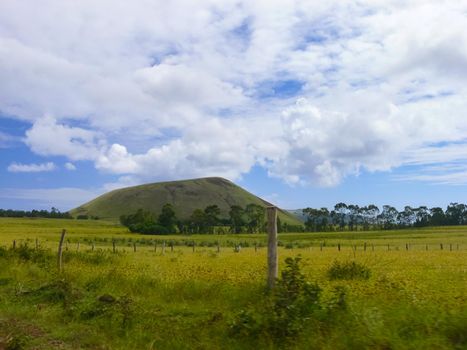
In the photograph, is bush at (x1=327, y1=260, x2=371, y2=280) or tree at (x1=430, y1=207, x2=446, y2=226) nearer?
bush at (x1=327, y1=260, x2=371, y2=280)

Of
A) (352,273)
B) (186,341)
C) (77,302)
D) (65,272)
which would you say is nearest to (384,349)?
(186,341)

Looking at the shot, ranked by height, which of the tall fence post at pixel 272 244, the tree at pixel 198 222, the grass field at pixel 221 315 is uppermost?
the tree at pixel 198 222

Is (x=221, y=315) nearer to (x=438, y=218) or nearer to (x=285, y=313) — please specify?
(x=285, y=313)

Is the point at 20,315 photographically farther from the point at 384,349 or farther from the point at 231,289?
the point at 384,349

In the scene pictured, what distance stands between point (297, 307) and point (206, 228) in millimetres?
160485

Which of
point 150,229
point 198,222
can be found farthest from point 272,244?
point 198,222

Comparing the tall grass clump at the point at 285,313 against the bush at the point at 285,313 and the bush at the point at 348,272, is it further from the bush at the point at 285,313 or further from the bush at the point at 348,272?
the bush at the point at 348,272

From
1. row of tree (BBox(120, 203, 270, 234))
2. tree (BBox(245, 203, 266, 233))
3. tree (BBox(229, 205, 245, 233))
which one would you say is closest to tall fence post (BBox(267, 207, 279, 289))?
row of tree (BBox(120, 203, 270, 234))

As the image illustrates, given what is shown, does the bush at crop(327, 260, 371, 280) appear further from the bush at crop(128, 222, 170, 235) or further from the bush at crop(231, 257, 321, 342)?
the bush at crop(128, 222, 170, 235)

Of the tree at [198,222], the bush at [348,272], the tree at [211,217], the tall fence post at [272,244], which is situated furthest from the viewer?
the tree at [211,217]

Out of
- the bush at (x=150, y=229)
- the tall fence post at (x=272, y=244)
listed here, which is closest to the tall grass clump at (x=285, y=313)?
the tall fence post at (x=272, y=244)

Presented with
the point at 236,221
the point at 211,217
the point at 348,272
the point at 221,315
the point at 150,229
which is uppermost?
the point at 211,217

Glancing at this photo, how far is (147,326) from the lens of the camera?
411 inches

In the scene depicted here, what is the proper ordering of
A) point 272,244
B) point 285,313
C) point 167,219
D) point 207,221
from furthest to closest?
1. point 207,221
2. point 167,219
3. point 272,244
4. point 285,313
